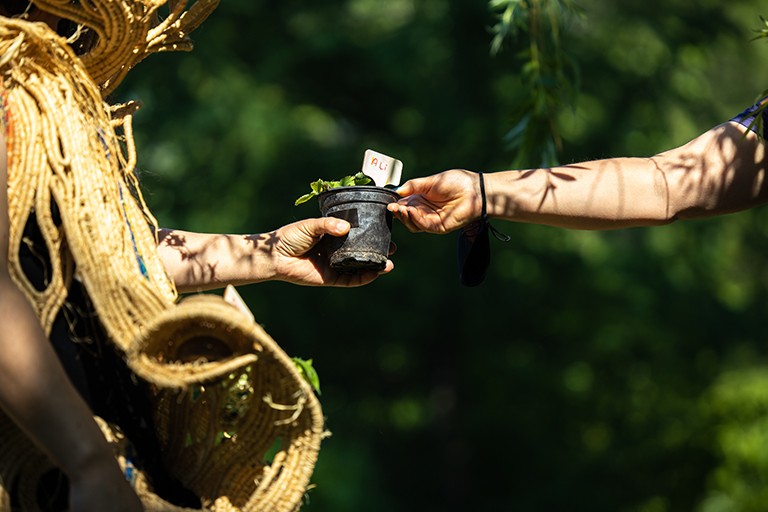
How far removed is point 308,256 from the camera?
317 cm

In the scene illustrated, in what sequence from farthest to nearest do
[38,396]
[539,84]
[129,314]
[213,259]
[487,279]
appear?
[487,279] < [539,84] < [213,259] < [129,314] < [38,396]

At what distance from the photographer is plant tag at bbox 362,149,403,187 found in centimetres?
314

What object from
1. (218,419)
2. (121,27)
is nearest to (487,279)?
(121,27)

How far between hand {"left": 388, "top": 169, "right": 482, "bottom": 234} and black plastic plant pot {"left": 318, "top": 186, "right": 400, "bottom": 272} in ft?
0.16

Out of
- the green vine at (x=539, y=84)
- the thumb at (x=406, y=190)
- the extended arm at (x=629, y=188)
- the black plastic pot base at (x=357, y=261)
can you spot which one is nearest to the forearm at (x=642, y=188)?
Result: the extended arm at (x=629, y=188)

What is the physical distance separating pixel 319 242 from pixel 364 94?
32.5ft

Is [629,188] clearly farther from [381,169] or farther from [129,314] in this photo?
[129,314]

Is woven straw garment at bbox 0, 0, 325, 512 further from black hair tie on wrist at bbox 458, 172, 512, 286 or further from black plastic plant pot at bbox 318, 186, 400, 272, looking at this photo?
black hair tie on wrist at bbox 458, 172, 512, 286

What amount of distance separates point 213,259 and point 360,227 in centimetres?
39

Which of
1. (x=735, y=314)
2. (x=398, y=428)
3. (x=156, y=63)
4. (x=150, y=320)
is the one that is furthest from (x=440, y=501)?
(x=150, y=320)

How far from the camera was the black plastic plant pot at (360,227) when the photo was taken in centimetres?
304

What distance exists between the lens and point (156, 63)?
1170 cm

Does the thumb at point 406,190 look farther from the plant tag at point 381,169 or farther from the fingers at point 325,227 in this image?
the fingers at point 325,227

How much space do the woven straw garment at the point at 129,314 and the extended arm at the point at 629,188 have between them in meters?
1.00
